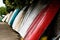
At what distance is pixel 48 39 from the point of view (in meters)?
6.93

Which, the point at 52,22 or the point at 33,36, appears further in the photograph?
the point at 52,22

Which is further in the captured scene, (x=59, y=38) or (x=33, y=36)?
(x=33, y=36)

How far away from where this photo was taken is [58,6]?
691cm

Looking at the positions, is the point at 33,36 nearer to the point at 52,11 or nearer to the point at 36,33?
the point at 36,33

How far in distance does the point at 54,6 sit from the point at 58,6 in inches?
5.0

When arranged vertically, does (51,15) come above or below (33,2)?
above

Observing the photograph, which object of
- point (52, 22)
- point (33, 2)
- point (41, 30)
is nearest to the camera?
point (41, 30)

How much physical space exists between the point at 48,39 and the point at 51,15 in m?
0.62

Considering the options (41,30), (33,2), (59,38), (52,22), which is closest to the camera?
(59,38)

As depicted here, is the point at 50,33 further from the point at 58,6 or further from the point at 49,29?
the point at 58,6

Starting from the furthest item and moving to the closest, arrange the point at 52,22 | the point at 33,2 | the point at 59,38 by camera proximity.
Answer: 1. the point at 33,2
2. the point at 52,22
3. the point at 59,38

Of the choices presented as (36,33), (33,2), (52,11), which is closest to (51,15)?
(52,11)

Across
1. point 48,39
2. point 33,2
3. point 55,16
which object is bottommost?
point 33,2

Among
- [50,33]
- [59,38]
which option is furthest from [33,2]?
[59,38]
